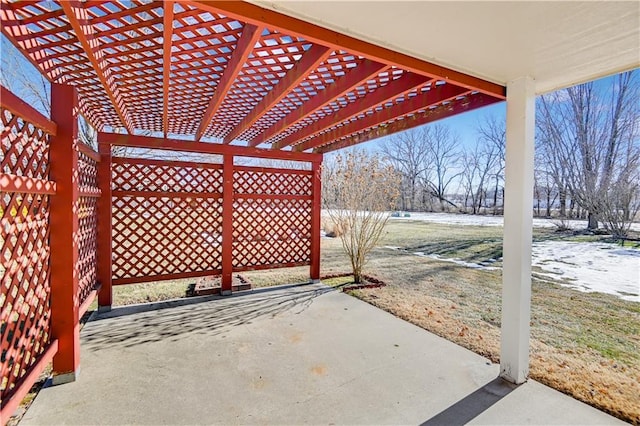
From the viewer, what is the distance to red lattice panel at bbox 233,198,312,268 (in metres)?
4.76

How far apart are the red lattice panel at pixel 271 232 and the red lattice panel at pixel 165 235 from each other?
13.8 inches

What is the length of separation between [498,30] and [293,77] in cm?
140

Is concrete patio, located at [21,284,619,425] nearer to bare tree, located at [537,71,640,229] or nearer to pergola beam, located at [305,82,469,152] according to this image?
pergola beam, located at [305,82,469,152]

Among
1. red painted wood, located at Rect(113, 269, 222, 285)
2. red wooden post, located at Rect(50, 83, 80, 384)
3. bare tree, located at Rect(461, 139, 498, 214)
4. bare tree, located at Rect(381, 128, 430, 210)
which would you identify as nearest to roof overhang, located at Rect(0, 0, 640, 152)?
red wooden post, located at Rect(50, 83, 80, 384)

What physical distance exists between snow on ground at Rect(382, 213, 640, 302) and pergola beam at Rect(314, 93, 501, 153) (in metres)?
4.29

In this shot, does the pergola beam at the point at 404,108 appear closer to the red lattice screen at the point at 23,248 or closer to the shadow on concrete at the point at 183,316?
the shadow on concrete at the point at 183,316

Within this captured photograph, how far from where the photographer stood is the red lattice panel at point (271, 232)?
476 cm

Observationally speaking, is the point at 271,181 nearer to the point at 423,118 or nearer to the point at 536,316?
the point at 423,118

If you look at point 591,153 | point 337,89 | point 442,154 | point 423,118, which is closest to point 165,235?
point 337,89

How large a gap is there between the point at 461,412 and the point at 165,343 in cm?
257

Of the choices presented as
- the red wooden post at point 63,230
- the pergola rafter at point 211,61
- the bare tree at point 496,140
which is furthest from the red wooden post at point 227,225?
the bare tree at point 496,140

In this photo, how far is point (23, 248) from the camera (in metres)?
1.74

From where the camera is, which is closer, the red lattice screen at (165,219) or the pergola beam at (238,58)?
the pergola beam at (238,58)

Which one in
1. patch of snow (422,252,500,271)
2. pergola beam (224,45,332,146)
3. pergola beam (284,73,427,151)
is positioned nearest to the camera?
pergola beam (224,45,332,146)
